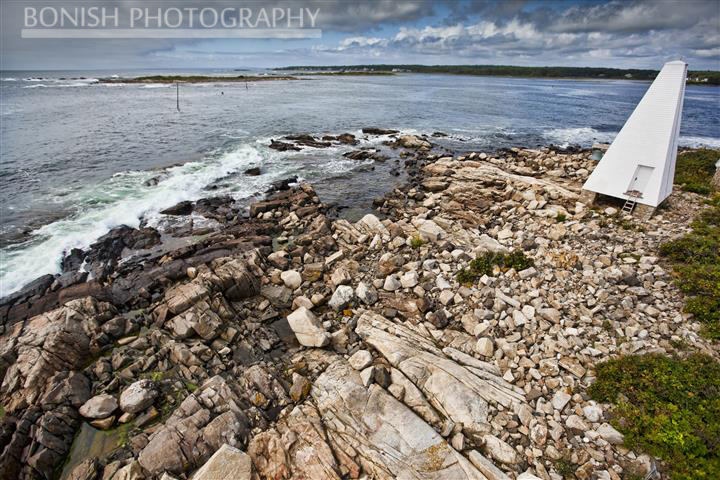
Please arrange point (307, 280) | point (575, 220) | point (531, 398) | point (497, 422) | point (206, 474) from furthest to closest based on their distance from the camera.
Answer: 1. point (575, 220)
2. point (307, 280)
3. point (531, 398)
4. point (497, 422)
5. point (206, 474)

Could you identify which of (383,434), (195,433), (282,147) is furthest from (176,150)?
(383,434)

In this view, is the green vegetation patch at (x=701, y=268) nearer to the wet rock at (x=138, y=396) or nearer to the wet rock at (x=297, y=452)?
the wet rock at (x=297, y=452)

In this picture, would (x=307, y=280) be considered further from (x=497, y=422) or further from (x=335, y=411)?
(x=497, y=422)

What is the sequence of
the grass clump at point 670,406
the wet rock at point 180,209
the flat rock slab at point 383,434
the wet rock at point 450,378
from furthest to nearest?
the wet rock at point 180,209
the wet rock at point 450,378
the flat rock slab at point 383,434
the grass clump at point 670,406

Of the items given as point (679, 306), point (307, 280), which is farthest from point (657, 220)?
point (307, 280)

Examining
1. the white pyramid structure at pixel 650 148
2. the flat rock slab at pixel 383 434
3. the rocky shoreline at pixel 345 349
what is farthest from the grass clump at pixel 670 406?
the white pyramid structure at pixel 650 148

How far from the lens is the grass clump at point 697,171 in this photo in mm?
20141

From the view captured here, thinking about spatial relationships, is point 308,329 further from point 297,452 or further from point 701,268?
point 701,268

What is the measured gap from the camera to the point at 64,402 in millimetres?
9750

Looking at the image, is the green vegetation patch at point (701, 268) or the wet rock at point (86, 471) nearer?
the wet rock at point (86, 471)

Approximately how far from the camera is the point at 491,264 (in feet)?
48.6

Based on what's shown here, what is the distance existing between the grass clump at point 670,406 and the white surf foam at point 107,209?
78.3 feet

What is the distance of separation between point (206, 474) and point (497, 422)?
7.33 meters

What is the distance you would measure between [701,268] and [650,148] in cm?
740
